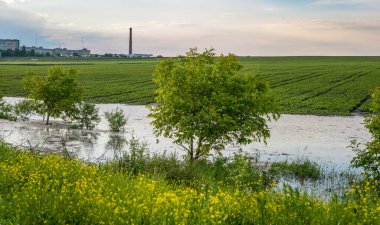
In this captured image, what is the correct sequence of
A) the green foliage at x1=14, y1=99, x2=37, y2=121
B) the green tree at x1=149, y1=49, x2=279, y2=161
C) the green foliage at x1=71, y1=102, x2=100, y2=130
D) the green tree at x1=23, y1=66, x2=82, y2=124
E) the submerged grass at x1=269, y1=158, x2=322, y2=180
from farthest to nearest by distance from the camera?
the green foliage at x1=14, y1=99, x2=37, y2=121 → the green foliage at x1=71, y1=102, x2=100, y2=130 → the green tree at x1=23, y1=66, x2=82, y2=124 → the submerged grass at x1=269, y1=158, x2=322, y2=180 → the green tree at x1=149, y1=49, x2=279, y2=161

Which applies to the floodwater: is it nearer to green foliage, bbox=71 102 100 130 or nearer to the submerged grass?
green foliage, bbox=71 102 100 130

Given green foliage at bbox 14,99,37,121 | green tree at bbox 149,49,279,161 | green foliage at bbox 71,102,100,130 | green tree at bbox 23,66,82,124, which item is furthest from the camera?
green foliage at bbox 14,99,37,121

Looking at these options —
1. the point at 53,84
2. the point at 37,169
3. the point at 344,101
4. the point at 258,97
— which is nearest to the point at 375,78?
the point at 344,101

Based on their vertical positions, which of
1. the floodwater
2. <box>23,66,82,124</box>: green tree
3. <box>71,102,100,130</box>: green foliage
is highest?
<box>23,66,82,124</box>: green tree

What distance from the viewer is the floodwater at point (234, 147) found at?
2529 centimetres

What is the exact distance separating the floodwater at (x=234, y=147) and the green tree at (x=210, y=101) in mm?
3330

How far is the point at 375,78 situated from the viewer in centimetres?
8631

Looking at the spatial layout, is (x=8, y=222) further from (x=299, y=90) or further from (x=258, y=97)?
(x=299, y=90)

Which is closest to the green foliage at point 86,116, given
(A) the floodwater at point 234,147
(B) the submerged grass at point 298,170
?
(A) the floodwater at point 234,147

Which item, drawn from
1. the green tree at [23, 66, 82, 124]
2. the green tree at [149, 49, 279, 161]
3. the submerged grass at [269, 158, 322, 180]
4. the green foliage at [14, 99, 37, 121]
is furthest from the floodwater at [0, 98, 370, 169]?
the green tree at [149, 49, 279, 161]

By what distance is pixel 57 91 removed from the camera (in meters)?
34.6

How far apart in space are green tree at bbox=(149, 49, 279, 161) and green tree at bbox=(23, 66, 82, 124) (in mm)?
15389

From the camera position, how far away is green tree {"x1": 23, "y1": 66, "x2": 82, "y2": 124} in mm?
34531

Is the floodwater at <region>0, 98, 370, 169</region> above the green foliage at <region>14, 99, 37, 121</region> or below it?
below
